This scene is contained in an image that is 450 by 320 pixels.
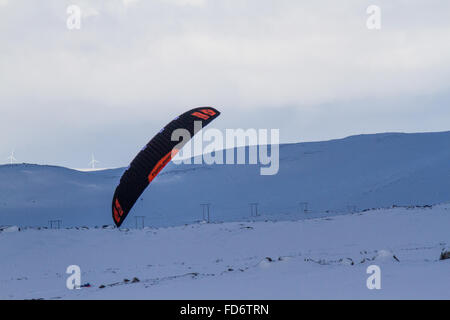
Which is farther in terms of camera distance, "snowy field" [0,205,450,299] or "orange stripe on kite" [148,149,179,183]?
"orange stripe on kite" [148,149,179,183]

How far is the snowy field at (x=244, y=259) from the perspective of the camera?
14281 millimetres

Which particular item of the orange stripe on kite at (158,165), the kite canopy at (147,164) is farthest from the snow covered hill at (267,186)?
the orange stripe on kite at (158,165)

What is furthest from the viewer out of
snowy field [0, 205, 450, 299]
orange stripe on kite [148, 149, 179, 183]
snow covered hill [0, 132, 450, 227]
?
snow covered hill [0, 132, 450, 227]

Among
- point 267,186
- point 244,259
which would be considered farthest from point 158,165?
point 267,186

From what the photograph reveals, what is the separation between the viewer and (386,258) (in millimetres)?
17391

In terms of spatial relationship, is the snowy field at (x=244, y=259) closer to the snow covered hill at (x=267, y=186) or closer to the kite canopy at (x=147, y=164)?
the kite canopy at (x=147, y=164)

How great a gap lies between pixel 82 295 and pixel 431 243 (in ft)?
57.0

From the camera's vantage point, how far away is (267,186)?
3888 inches

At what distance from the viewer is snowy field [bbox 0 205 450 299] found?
14.3 m

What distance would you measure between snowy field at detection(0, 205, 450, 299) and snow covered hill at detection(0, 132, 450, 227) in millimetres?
42163

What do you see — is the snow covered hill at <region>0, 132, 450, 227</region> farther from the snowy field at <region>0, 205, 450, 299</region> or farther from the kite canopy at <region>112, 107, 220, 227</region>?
the kite canopy at <region>112, 107, 220, 227</region>

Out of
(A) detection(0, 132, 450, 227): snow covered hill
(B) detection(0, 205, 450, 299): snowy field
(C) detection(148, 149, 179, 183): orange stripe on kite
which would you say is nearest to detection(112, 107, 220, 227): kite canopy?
(C) detection(148, 149, 179, 183): orange stripe on kite
